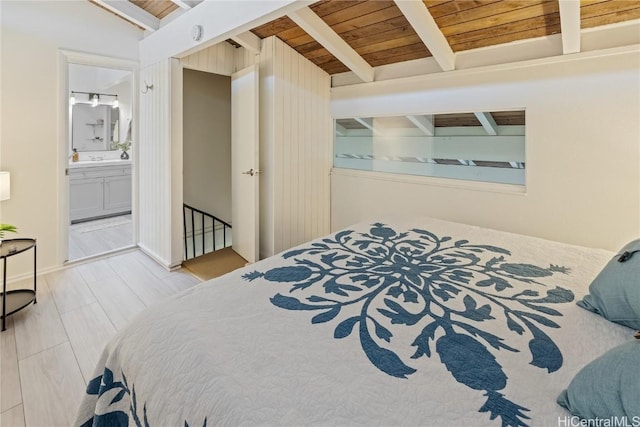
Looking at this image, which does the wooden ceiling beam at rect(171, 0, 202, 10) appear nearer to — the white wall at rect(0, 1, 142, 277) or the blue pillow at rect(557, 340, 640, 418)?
the white wall at rect(0, 1, 142, 277)

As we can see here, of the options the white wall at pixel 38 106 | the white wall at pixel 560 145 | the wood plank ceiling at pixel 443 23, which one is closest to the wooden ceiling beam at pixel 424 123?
the white wall at pixel 560 145

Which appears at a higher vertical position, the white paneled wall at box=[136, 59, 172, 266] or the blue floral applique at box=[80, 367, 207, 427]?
the white paneled wall at box=[136, 59, 172, 266]

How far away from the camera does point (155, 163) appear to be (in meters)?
3.60

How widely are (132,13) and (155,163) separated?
4.79 feet

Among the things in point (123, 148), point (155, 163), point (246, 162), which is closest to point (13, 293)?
point (155, 163)

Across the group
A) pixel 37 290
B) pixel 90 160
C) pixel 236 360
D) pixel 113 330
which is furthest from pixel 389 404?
pixel 90 160

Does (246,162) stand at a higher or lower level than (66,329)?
higher

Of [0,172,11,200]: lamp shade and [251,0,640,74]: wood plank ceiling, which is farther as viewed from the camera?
[0,172,11,200]: lamp shade

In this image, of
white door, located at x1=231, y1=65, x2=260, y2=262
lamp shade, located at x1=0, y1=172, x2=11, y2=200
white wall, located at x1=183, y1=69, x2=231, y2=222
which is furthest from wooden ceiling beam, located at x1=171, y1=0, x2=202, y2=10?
lamp shade, located at x1=0, y1=172, x2=11, y2=200

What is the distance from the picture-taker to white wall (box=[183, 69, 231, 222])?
4488 mm

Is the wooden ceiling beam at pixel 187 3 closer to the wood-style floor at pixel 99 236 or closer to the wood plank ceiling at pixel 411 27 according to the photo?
the wood plank ceiling at pixel 411 27

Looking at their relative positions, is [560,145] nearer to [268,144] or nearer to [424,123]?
[424,123]

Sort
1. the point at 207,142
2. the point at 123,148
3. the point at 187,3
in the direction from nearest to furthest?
the point at 187,3 → the point at 207,142 → the point at 123,148

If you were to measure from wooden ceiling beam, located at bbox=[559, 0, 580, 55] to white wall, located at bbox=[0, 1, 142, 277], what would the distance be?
13.1 ft
